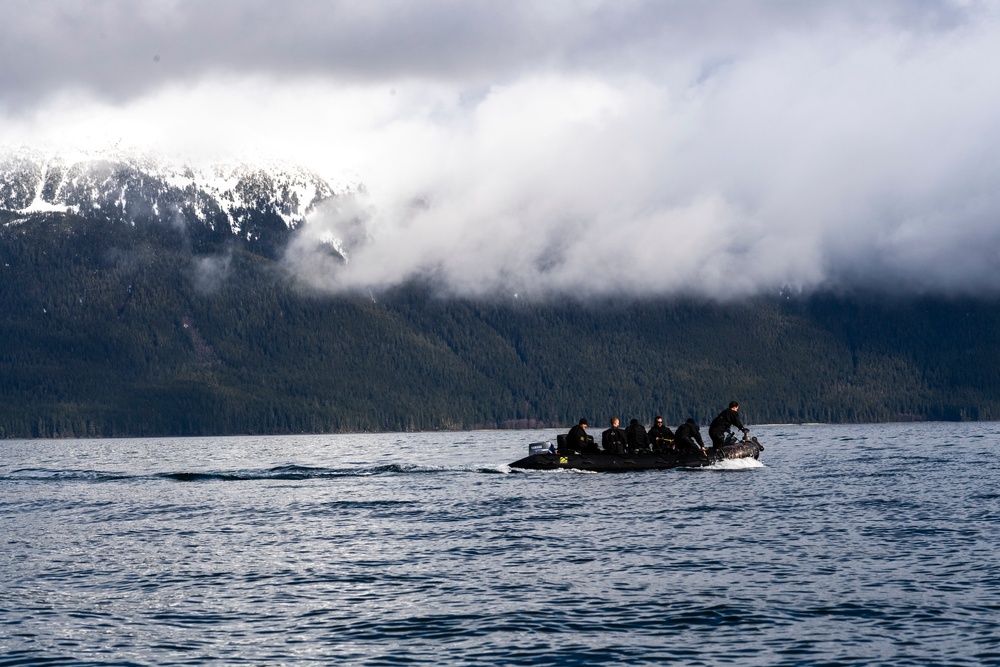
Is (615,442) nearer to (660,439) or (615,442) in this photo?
(615,442)

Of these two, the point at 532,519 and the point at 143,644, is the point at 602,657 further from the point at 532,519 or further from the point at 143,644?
the point at 532,519

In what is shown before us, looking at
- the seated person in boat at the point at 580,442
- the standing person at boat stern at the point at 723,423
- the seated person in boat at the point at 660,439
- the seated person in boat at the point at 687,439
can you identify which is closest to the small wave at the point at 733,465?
the standing person at boat stern at the point at 723,423

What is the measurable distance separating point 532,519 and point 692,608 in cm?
1871

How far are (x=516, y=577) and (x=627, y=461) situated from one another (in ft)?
123

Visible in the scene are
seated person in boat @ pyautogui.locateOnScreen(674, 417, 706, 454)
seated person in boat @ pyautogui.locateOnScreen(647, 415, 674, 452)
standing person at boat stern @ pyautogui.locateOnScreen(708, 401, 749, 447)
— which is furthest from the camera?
seated person in boat @ pyautogui.locateOnScreen(674, 417, 706, 454)

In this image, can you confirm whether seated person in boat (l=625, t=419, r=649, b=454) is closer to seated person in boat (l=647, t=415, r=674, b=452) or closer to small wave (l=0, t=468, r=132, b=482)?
seated person in boat (l=647, t=415, r=674, b=452)

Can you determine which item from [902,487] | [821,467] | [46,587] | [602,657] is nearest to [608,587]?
[602,657]

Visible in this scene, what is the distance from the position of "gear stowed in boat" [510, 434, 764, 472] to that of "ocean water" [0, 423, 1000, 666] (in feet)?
32.9

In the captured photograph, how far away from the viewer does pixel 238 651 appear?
2520 centimetres

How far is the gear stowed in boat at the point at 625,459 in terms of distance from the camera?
70.3m

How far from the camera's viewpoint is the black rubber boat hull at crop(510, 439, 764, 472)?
70.3 m

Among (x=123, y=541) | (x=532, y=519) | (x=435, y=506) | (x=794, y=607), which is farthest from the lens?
(x=435, y=506)

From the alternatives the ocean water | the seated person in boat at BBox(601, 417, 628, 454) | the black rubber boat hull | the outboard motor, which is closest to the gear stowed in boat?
the black rubber boat hull

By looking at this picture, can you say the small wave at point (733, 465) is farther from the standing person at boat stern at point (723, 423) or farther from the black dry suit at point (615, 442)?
the black dry suit at point (615, 442)
